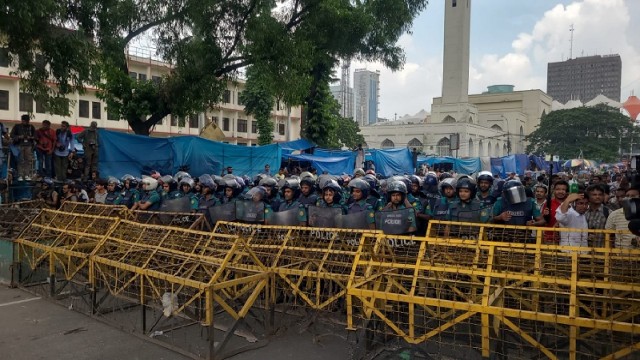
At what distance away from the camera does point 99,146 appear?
12.5 m

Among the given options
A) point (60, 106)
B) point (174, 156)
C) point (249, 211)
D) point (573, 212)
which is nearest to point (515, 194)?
point (573, 212)

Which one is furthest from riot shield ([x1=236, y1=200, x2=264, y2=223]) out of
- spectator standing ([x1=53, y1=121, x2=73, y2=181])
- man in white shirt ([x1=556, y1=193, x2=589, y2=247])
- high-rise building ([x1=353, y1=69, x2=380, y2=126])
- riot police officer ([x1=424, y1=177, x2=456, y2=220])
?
high-rise building ([x1=353, y1=69, x2=380, y2=126])

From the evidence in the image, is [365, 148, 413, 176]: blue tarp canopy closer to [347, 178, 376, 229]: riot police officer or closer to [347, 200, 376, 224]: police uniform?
[347, 178, 376, 229]: riot police officer

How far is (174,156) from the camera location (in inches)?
572

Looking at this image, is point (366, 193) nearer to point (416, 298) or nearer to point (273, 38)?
point (416, 298)

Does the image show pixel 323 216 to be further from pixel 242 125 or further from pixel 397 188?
pixel 242 125

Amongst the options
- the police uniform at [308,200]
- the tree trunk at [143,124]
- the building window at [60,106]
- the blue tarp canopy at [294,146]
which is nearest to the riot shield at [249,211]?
the police uniform at [308,200]

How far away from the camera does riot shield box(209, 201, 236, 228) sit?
842 centimetres

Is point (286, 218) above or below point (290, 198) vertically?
below

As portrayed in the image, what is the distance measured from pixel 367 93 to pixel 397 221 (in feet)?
369

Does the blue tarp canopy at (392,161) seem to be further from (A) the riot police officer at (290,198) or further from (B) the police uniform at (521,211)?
(B) the police uniform at (521,211)

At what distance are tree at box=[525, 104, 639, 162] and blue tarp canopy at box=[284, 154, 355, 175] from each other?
46.2 metres

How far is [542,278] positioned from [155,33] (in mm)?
14144

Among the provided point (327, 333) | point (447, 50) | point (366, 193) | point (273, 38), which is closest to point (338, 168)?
point (273, 38)
